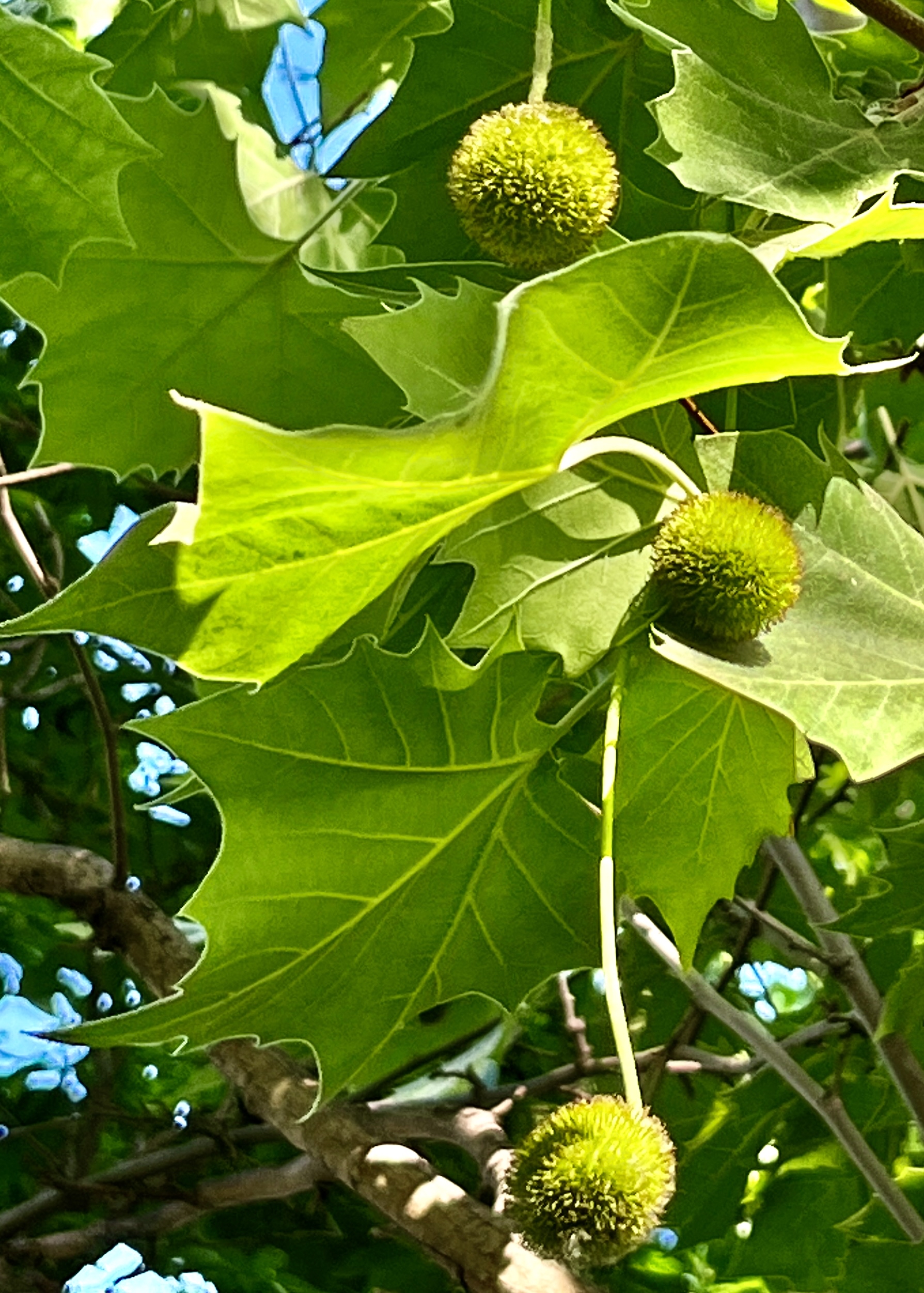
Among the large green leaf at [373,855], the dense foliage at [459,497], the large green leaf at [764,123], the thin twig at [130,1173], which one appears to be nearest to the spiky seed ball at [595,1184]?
the dense foliage at [459,497]

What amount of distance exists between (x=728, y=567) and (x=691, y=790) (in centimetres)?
14

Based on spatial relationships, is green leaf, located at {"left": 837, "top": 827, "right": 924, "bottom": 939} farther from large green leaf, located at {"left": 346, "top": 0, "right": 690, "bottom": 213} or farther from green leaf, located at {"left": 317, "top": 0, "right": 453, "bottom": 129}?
green leaf, located at {"left": 317, "top": 0, "right": 453, "bottom": 129}

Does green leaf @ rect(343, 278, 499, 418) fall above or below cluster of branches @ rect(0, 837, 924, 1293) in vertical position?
above

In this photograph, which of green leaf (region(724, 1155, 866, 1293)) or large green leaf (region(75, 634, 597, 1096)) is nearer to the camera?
large green leaf (region(75, 634, 597, 1096))

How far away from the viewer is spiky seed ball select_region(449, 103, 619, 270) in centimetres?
52

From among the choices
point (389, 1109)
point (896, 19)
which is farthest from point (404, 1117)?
point (896, 19)

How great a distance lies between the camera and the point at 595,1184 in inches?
18.9

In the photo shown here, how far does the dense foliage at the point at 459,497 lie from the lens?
43 cm

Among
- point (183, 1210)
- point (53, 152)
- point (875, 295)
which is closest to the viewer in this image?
point (53, 152)

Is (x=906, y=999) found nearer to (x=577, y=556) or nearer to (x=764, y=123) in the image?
(x=577, y=556)

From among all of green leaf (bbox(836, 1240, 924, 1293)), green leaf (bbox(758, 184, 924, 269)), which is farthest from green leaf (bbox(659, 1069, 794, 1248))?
green leaf (bbox(758, 184, 924, 269))

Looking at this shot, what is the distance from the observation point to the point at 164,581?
1.47 ft

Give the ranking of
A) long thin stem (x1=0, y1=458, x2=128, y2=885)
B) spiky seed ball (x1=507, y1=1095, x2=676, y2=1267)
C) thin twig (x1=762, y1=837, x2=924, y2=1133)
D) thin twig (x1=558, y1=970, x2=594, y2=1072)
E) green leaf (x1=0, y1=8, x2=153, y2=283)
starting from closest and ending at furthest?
spiky seed ball (x1=507, y1=1095, x2=676, y2=1267), green leaf (x1=0, y1=8, x2=153, y2=283), thin twig (x1=762, y1=837, x2=924, y2=1133), long thin stem (x1=0, y1=458, x2=128, y2=885), thin twig (x1=558, y1=970, x2=594, y2=1072)

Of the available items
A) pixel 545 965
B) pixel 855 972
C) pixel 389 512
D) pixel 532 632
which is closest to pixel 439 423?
pixel 389 512
